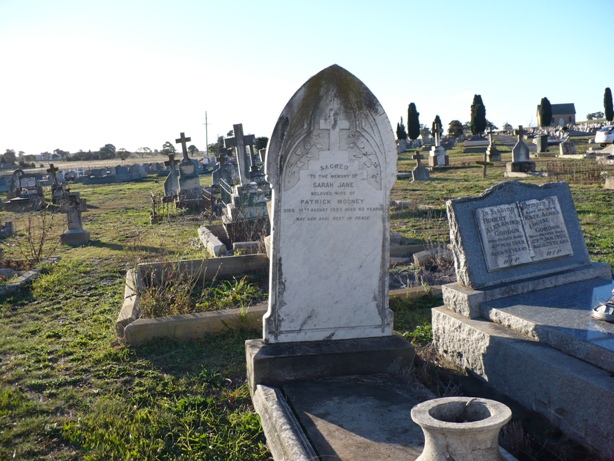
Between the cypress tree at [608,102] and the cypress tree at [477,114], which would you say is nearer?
the cypress tree at [477,114]

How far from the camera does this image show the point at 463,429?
2.52 m

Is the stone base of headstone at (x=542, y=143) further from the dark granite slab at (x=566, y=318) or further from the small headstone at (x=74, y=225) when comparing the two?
the dark granite slab at (x=566, y=318)

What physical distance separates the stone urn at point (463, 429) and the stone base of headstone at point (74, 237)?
11.4 meters

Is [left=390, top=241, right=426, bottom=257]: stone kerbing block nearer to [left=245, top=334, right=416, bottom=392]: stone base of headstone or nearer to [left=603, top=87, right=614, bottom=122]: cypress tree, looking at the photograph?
[left=245, top=334, right=416, bottom=392]: stone base of headstone

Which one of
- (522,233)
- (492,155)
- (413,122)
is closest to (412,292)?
(522,233)

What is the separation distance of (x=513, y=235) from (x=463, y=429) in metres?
3.10

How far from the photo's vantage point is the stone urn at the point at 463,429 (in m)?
2.55

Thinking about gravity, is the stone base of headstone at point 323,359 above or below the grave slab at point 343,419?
above

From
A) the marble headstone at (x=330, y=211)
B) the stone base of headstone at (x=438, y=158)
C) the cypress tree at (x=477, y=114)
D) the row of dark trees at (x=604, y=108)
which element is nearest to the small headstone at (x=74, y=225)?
the marble headstone at (x=330, y=211)

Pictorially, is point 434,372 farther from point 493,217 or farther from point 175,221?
point 175,221

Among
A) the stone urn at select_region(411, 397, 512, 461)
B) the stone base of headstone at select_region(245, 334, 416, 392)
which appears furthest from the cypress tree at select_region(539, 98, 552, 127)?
the stone urn at select_region(411, 397, 512, 461)

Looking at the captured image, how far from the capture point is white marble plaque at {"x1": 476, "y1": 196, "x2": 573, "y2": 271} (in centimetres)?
515

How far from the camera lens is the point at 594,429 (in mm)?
3512

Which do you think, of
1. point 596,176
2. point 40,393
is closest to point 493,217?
point 40,393
